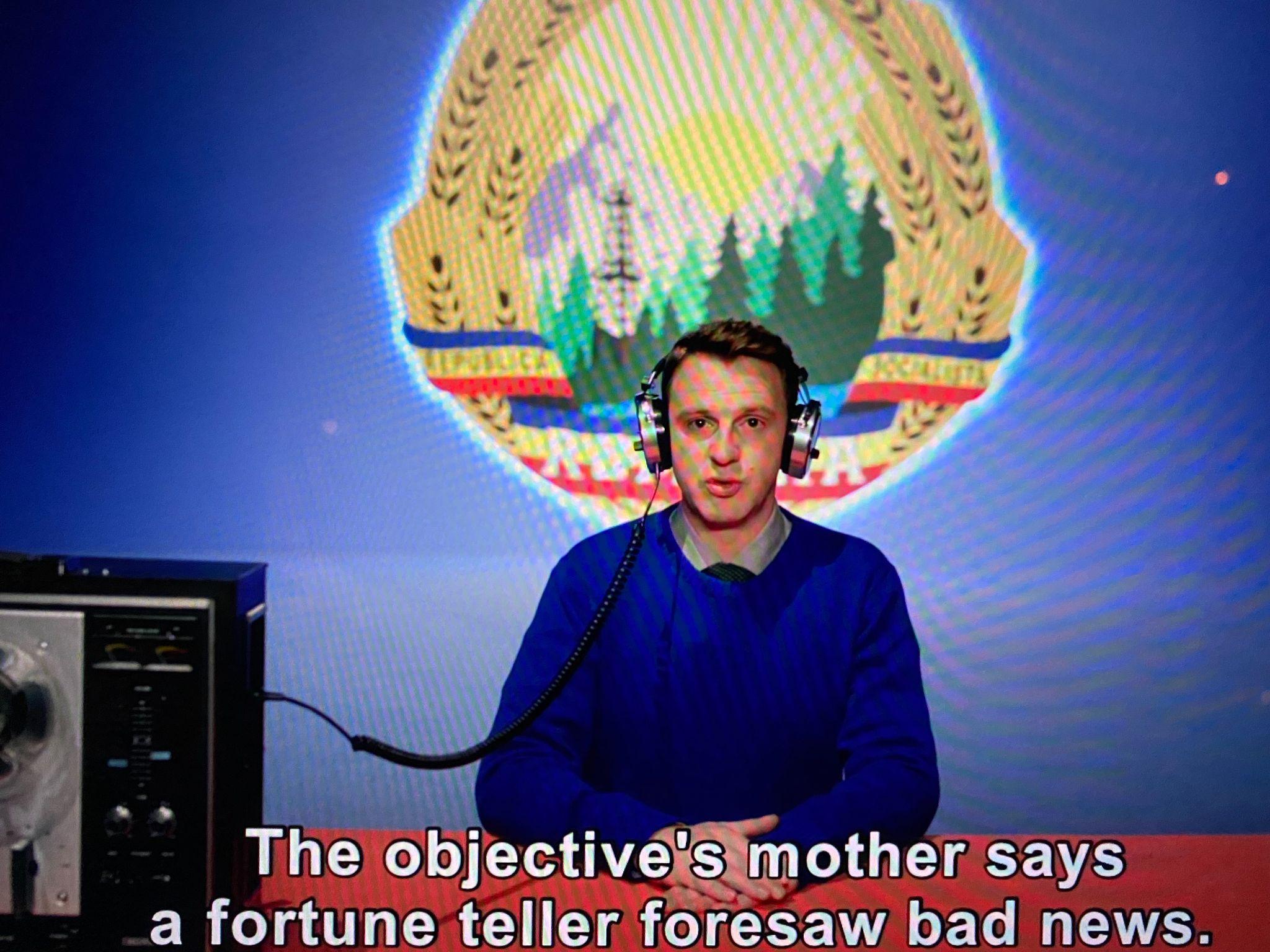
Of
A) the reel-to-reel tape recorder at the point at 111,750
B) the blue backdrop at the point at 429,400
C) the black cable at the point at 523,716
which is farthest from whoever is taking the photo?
the blue backdrop at the point at 429,400

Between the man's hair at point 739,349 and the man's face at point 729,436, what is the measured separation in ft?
0.03

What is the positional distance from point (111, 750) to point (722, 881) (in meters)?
0.87

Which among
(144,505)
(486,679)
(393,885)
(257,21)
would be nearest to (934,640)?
(486,679)

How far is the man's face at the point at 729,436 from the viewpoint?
1.88 meters

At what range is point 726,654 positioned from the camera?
1.87 meters

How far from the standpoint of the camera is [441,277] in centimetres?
199

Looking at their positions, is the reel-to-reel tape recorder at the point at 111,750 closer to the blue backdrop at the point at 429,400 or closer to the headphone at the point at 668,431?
the blue backdrop at the point at 429,400

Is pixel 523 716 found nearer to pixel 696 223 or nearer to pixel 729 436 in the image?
pixel 729 436

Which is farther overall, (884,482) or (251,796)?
(884,482)

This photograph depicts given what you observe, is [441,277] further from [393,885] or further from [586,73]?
[393,885]

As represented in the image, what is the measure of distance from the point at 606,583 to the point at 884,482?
54 cm

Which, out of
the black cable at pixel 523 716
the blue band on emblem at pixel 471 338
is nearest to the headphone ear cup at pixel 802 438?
the black cable at pixel 523 716

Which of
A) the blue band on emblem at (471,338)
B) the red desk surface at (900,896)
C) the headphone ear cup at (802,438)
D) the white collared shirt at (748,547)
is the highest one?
the blue band on emblem at (471,338)

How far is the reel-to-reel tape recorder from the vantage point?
1527 mm
